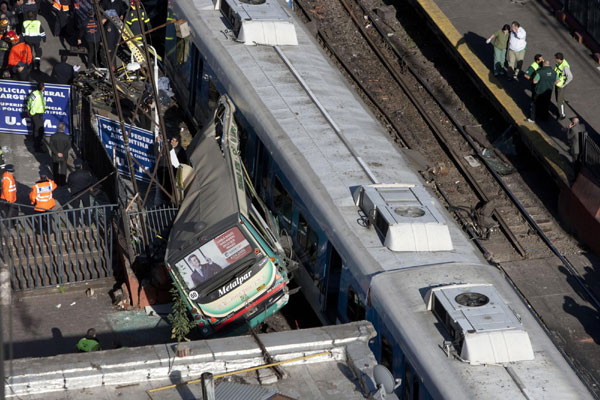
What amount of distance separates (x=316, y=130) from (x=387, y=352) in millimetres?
5910

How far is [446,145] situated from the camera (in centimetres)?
2759

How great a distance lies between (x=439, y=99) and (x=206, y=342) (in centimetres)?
1506

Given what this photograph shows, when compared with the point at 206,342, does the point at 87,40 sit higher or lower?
lower

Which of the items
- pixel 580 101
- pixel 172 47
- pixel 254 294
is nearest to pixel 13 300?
pixel 254 294

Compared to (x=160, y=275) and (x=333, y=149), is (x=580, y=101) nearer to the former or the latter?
(x=333, y=149)

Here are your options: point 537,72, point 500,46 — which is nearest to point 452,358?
point 537,72

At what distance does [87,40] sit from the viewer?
29422mm

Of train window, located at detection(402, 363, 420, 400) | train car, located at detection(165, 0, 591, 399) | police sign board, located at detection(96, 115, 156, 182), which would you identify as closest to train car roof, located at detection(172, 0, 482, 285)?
train car, located at detection(165, 0, 591, 399)

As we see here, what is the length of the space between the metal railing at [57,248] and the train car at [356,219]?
3.47m

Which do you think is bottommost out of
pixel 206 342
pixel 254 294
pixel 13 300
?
pixel 13 300

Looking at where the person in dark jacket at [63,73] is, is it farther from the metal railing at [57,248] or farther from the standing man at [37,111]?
the metal railing at [57,248]

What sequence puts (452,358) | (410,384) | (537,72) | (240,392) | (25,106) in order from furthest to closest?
1. (537,72)
2. (25,106)
3. (410,384)
4. (452,358)
5. (240,392)

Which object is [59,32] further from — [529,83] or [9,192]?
[529,83]

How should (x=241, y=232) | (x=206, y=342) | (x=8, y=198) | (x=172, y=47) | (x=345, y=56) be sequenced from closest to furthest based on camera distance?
1. (x=206, y=342)
2. (x=241, y=232)
3. (x=8, y=198)
4. (x=172, y=47)
5. (x=345, y=56)
